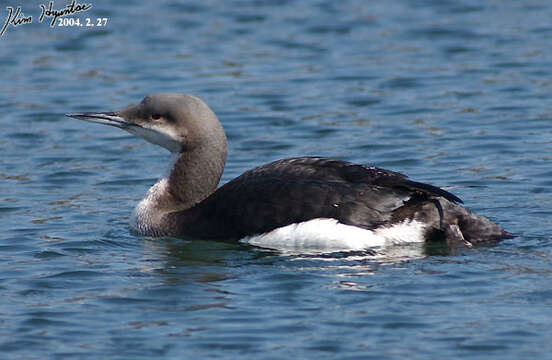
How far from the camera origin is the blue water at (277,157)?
22.0 ft

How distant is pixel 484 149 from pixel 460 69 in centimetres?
304

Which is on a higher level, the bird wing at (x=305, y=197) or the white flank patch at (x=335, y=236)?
the bird wing at (x=305, y=197)

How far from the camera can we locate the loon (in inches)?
322

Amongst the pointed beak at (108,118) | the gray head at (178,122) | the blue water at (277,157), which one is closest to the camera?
the blue water at (277,157)

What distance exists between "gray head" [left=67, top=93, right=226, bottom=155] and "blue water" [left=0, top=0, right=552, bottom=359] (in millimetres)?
782

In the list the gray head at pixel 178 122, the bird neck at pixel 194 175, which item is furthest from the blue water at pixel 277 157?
the gray head at pixel 178 122

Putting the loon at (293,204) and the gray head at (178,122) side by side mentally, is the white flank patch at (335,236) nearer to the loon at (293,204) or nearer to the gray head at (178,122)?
the loon at (293,204)

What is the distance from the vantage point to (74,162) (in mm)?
11344

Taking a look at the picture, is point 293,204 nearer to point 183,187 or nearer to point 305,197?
point 305,197

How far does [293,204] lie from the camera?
8.28 metres

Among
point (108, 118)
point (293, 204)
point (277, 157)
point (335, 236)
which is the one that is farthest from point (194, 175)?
point (277, 157)

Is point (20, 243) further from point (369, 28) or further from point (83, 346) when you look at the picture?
point (369, 28)

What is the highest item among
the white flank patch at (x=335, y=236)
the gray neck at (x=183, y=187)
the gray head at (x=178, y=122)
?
the gray head at (x=178, y=122)

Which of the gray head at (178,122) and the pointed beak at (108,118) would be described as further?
the pointed beak at (108,118)
